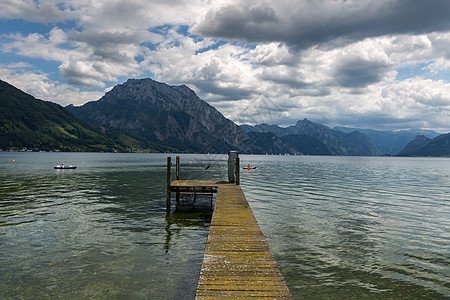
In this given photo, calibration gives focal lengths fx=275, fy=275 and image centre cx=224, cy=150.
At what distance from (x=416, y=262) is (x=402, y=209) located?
59.5ft

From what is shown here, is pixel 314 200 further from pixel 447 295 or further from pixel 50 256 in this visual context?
pixel 50 256

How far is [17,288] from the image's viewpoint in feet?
39.1

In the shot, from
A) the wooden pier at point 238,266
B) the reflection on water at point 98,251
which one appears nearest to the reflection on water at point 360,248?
the wooden pier at point 238,266

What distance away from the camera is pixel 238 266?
32.8ft

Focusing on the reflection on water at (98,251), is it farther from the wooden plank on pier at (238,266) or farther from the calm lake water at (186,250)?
the wooden plank on pier at (238,266)

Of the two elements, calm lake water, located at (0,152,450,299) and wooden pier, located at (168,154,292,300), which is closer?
wooden pier, located at (168,154,292,300)

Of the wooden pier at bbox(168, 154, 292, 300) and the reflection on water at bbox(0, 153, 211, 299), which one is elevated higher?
the wooden pier at bbox(168, 154, 292, 300)

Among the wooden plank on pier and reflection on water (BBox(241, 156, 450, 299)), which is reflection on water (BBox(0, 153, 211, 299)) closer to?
the wooden plank on pier

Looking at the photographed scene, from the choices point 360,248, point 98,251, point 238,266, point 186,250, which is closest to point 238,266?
point 238,266

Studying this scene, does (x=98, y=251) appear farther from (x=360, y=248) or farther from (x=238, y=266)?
(x=360, y=248)

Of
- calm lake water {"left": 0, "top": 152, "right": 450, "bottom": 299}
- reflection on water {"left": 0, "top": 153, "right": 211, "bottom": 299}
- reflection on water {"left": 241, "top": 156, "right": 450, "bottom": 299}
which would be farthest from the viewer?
reflection on water {"left": 241, "top": 156, "right": 450, "bottom": 299}

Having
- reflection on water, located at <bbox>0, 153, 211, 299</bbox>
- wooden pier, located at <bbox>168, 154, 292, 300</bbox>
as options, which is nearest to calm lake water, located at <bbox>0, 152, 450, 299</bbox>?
reflection on water, located at <bbox>0, 153, 211, 299</bbox>

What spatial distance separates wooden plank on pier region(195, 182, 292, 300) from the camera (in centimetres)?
818

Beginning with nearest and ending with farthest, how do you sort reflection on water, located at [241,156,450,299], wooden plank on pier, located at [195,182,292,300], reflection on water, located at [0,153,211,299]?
wooden plank on pier, located at [195,182,292,300]
reflection on water, located at [0,153,211,299]
reflection on water, located at [241,156,450,299]
